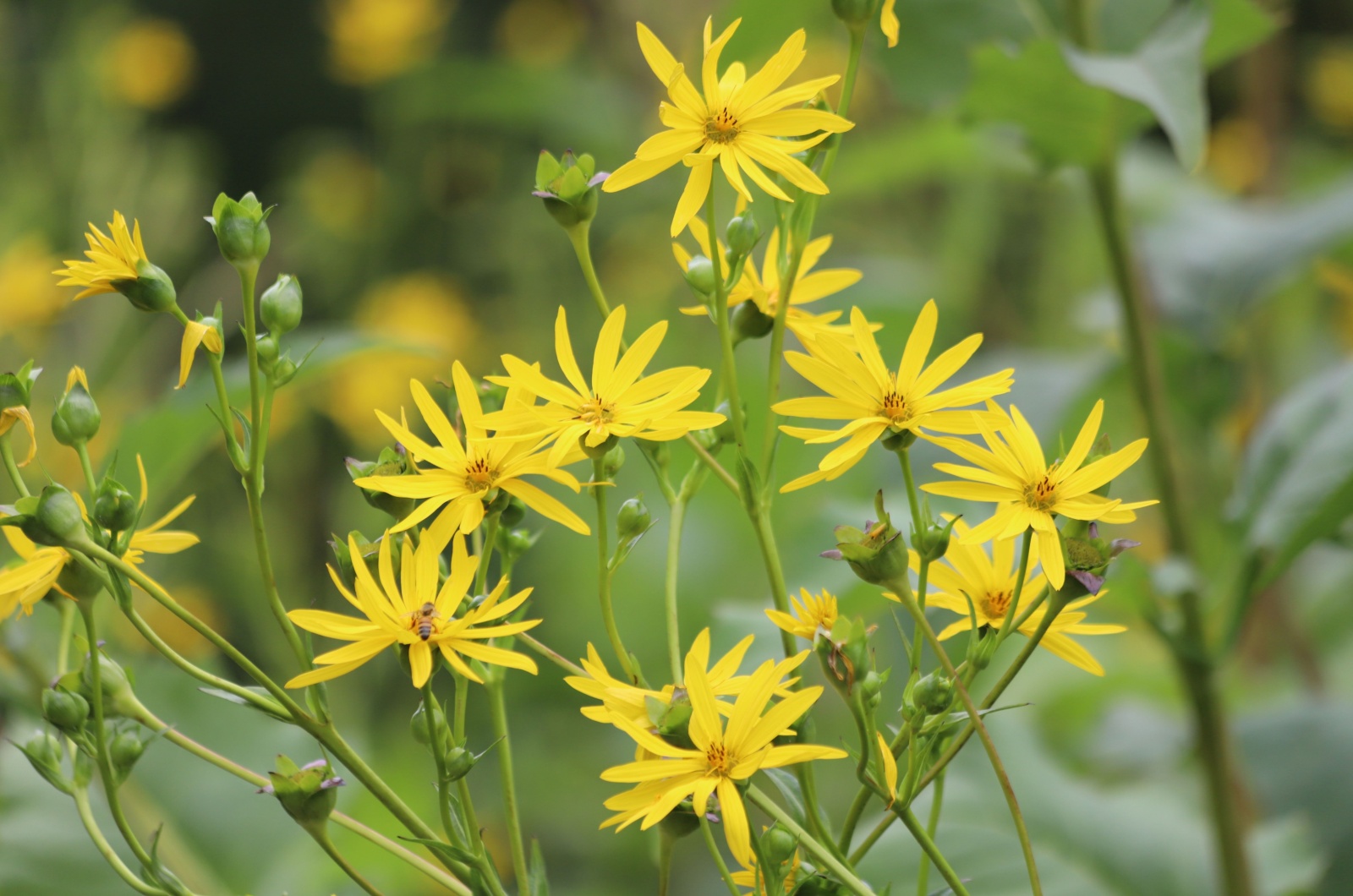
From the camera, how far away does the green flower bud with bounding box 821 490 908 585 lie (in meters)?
0.21

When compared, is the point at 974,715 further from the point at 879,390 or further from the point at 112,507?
the point at 112,507

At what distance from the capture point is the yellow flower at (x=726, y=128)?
0.22 m

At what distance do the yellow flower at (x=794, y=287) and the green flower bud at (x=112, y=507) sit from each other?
119mm

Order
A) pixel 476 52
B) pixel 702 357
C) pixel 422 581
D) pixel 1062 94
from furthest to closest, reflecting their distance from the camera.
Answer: pixel 476 52, pixel 702 357, pixel 1062 94, pixel 422 581

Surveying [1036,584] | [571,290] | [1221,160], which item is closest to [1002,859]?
[1036,584]

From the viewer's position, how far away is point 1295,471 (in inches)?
19.5

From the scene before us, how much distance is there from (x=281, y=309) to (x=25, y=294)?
0.59 meters

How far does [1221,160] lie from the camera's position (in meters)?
1.42

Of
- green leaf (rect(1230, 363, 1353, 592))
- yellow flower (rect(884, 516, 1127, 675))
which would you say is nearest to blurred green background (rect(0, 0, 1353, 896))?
green leaf (rect(1230, 363, 1353, 592))

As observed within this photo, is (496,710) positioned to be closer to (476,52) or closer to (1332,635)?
(1332,635)

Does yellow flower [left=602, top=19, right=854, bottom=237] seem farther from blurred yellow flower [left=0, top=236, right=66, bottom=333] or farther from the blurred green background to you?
blurred yellow flower [left=0, top=236, right=66, bottom=333]

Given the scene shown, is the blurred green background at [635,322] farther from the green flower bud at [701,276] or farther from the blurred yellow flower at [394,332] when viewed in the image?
the green flower bud at [701,276]

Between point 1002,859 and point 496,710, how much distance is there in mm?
357

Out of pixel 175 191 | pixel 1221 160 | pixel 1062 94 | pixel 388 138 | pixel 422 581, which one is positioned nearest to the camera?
pixel 422 581
